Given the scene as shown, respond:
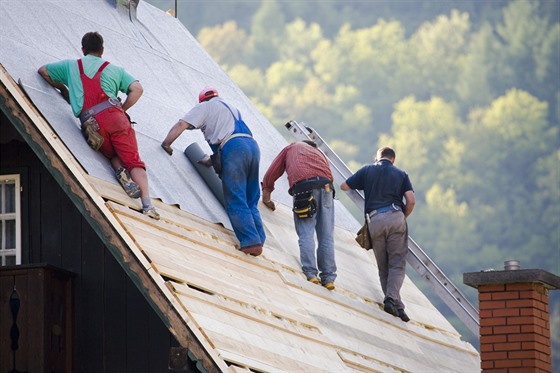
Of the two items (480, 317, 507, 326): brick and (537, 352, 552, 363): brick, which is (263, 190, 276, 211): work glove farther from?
(537, 352, 552, 363): brick

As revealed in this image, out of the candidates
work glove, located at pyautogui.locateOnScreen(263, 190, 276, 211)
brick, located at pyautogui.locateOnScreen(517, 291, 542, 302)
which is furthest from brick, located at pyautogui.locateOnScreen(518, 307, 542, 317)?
work glove, located at pyautogui.locateOnScreen(263, 190, 276, 211)

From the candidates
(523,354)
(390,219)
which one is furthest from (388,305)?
(523,354)

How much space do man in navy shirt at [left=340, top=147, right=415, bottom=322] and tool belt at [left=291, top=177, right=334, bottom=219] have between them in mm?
1049

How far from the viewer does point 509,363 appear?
14148 millimetres

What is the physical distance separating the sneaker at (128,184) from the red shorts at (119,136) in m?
0.07

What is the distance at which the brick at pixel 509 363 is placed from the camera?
14117 millimetres

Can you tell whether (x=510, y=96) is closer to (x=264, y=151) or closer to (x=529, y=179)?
(x=529, y=179)

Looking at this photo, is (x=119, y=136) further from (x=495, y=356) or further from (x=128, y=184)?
(x=495, y=356)

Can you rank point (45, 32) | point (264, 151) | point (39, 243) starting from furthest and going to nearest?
point (264, 151) < point (45, 32) < point (39, 243)

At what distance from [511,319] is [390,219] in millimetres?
2429

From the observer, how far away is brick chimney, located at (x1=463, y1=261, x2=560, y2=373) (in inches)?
557

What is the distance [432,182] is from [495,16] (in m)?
11.7

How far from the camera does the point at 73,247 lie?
13.4 m

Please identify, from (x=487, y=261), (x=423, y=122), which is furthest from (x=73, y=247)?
(x=423, y=122)
